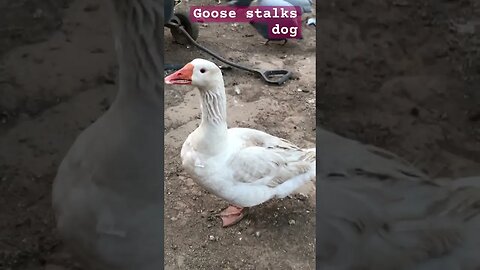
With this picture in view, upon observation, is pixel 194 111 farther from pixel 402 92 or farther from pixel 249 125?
pixel 402 92

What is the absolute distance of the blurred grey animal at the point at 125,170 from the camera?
966 mm

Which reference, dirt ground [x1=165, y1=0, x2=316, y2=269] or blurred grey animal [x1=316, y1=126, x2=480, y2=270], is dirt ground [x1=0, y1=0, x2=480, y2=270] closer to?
blurred grey animal [x1=316, y1=126, x2=480, y2=270]

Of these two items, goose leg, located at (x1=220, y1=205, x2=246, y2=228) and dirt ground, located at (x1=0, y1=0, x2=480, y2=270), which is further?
goose leg, located at (x1=220, y1=205, x2=246, y2=228)

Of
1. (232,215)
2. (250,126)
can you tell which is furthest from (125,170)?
(250,126)

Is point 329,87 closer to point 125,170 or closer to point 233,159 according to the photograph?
point 125,170

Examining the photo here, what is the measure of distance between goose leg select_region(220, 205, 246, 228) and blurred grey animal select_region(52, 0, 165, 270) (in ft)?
2.48

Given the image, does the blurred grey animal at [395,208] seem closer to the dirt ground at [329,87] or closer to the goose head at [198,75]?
the dirt ground at [329,87]

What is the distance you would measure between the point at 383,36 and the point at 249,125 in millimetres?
1271

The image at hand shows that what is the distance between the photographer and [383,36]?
0.94 meters

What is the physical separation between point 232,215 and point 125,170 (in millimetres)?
846

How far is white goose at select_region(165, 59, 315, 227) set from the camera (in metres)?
1.68

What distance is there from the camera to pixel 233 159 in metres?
1.74

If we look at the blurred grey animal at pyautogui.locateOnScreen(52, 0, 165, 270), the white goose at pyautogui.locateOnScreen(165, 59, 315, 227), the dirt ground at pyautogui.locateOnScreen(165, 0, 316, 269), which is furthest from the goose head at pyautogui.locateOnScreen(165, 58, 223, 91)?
the blurred grey animal at pyautogui.locateOnScreen(52, 0, 165, 270)

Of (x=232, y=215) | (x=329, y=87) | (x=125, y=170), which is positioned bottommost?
(x=232, y=215)
